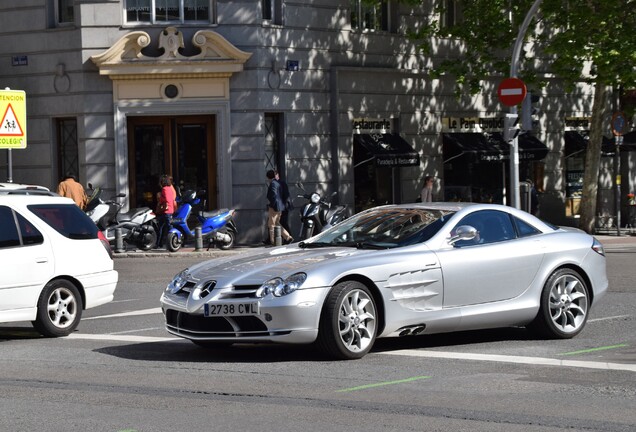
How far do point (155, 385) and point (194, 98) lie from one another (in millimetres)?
21562

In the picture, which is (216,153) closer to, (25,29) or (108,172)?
(108,172)

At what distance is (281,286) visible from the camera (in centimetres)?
1073

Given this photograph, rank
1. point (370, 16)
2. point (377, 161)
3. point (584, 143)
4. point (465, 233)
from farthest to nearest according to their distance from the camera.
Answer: point (584, 143), point (370, 16), point (377, 161), point (465, 233)

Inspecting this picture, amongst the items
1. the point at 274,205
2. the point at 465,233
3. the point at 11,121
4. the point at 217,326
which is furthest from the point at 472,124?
the point at 217,326

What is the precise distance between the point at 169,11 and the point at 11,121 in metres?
10.4

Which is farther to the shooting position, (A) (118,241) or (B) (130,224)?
(B) (130,224)

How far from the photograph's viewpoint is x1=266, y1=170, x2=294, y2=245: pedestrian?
2948cm

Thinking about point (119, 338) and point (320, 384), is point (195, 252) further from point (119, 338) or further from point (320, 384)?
point (320, 384)

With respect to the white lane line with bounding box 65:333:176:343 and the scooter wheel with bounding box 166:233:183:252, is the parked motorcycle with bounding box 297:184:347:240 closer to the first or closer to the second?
the scooter wheel with bounding box 166:233:183:252

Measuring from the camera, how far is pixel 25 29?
31.3 meters

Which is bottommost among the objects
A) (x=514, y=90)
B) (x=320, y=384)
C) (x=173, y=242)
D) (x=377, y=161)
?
(x=173, y=242)

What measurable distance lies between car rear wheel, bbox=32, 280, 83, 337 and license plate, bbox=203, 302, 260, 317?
2876 mm

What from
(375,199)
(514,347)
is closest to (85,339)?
(514,347)

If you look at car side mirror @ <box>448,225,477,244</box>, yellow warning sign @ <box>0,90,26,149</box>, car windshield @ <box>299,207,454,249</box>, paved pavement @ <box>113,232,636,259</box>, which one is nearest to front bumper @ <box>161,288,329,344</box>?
car windshield @ <box>299,207,454,249</box>
